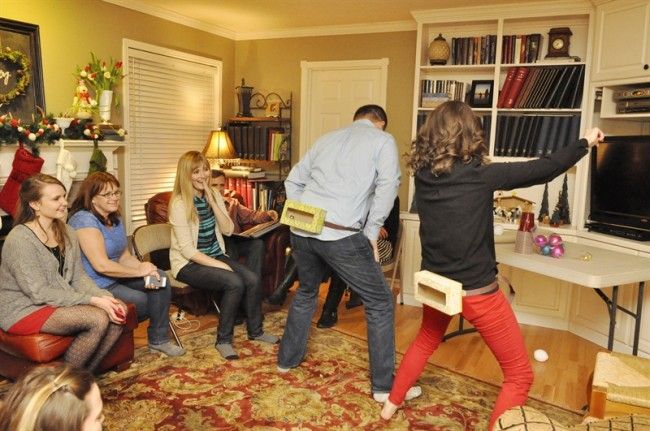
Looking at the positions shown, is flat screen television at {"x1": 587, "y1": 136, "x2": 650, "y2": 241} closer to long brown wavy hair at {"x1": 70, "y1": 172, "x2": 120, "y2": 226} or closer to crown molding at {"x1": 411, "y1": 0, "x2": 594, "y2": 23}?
crown molding at {"x1": 411, "y1": 0, "x2": 594, "y2": 23}

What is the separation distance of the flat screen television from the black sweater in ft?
5.11

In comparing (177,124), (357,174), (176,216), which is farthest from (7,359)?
(177,124)

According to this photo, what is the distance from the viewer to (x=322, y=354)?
3273 mm

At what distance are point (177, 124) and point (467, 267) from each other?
13.0 feet

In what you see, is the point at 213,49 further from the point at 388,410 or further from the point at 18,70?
the point at 388,410

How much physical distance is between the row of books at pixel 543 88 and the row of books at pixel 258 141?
7.34 feet

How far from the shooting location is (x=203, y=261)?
10.8ft

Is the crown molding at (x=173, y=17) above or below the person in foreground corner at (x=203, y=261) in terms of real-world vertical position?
above

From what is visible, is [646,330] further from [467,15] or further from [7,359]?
[7,359]

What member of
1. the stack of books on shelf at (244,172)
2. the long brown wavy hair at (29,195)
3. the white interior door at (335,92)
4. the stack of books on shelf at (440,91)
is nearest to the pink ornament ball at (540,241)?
the stack of books on shelf at (440,91)

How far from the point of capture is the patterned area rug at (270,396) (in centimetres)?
249

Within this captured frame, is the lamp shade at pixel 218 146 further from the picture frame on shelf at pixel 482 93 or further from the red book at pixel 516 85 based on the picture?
the red book at pixel 516 85

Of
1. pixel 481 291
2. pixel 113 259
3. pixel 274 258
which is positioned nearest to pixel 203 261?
pixel 113 259

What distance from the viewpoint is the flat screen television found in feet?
10.9
